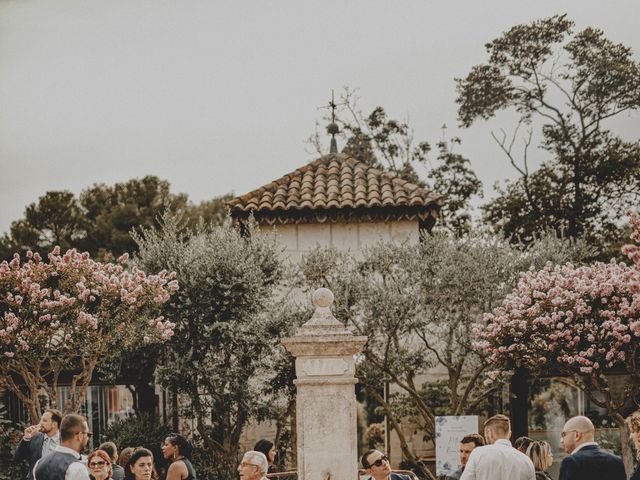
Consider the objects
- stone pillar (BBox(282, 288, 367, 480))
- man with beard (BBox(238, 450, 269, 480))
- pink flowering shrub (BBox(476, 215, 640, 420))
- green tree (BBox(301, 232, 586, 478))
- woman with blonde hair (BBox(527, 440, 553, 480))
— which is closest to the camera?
man with beard (BBox(238, 450, 269, 480))

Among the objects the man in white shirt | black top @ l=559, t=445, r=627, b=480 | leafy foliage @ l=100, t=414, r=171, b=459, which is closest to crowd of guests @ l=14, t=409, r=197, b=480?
the man in white shirt

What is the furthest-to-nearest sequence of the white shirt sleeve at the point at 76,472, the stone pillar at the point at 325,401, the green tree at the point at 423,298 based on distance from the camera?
the green tree at the point at 423,298 < the stone pillar at the point at 325,401 < the white shirt sleeve at the point at 76,472

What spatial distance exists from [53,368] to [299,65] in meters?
11.8

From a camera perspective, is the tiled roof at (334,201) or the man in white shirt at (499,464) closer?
the man in white shirt at (499,464)

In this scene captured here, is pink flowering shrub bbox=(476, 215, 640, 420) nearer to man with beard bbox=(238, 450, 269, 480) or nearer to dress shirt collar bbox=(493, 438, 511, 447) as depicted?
dress shirt collar bbox=(493, 438, 511, 447)

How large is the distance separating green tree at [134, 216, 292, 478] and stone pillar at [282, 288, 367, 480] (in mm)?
6468

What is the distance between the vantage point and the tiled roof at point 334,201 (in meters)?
18.5

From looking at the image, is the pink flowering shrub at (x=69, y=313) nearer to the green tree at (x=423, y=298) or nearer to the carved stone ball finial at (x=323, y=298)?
the green tree at (x=423, y=298)

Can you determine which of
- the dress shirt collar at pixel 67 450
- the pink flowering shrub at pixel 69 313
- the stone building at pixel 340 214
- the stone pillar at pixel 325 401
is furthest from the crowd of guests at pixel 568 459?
the stone building at pixel 340 214

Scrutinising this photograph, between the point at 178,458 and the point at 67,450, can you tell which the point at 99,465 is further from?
the point at 178,458

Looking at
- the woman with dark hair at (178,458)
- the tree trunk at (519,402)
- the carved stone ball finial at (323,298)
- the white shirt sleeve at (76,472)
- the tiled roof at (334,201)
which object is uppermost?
the tiled roof at (334,201)

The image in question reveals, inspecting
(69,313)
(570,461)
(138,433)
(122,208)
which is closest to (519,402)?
Result: (138,433)

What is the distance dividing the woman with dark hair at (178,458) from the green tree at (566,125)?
61.9ft

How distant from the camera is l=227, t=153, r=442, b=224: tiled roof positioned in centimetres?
1855
